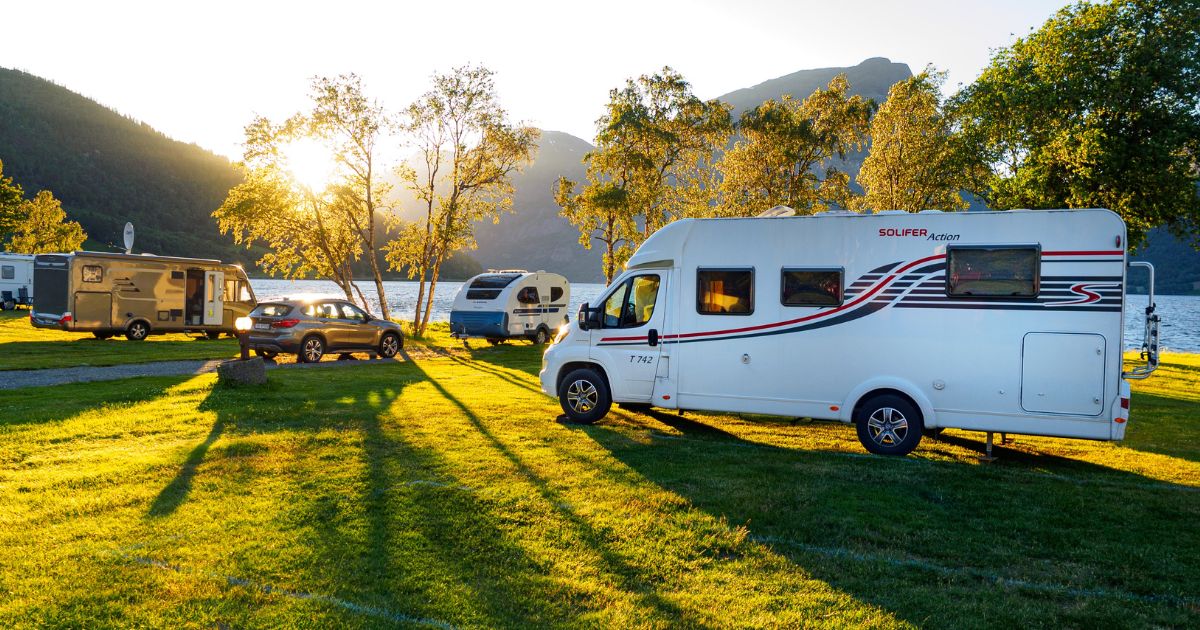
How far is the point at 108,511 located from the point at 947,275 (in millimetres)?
9048

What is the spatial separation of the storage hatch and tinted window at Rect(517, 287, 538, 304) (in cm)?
1967

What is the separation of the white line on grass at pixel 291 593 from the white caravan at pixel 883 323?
6.23 meters

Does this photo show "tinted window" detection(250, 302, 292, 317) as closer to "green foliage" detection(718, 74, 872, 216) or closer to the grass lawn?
the grass lawn

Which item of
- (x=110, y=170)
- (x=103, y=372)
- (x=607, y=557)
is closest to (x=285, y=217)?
(x=103, y=372)

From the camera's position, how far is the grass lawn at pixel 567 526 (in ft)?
15.0

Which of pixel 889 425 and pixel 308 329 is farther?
pixel 308 329

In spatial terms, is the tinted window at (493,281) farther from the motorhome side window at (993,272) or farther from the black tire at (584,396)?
the motorhome side window at (993,272)

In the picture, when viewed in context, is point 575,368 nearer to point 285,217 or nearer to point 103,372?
point 103,372

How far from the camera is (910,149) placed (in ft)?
96.4

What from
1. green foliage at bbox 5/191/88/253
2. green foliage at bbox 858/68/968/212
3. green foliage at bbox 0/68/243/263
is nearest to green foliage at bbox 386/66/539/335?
green foliage at bbox 858/68/968/212

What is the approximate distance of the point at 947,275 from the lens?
29.0ft

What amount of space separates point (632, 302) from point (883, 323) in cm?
341

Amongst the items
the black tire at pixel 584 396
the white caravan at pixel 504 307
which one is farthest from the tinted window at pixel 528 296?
the black tire at pixel 584 396

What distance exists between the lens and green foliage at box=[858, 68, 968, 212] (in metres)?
28.9
